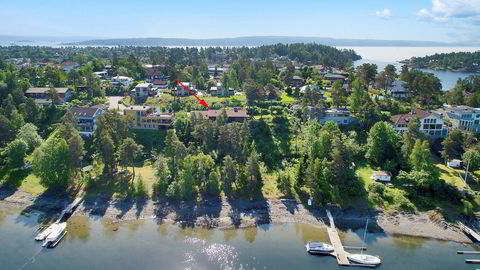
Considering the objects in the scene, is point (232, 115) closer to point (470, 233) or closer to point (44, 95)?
point (470, 233)

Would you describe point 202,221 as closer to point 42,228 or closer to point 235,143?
point 235,143

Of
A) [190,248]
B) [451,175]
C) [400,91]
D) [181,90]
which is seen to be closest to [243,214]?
[190,248]

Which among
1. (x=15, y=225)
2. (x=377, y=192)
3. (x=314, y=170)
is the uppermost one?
(x=314, y=170)

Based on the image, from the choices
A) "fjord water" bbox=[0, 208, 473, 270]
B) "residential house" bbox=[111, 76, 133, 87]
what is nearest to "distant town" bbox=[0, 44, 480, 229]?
"fjord water" bbox=[0, 208, 473, 270]

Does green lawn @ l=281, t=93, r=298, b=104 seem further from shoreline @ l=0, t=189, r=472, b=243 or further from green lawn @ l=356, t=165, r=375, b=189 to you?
shoreline @ l=0, t=189, r=472, b=243

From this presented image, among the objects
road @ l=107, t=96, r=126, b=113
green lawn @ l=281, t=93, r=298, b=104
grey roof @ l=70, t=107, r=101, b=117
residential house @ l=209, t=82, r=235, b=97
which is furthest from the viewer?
residential house @ l=209, t=82, r=235, b=97

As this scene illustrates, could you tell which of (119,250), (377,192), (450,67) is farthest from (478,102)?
(450,67)
